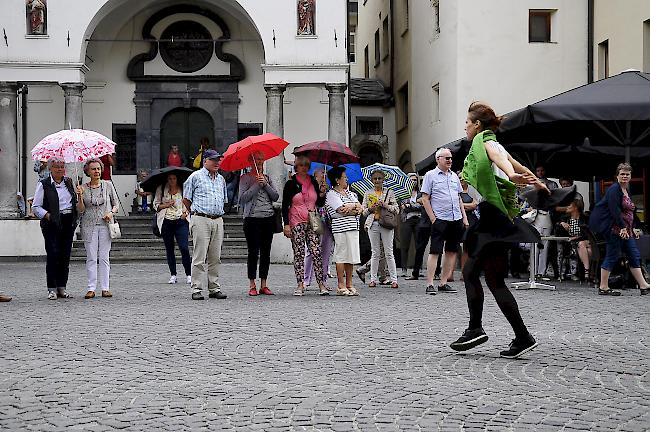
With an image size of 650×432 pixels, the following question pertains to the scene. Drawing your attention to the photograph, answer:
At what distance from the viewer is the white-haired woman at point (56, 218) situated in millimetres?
15234

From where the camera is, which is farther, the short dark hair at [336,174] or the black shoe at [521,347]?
the short dark hair at [336,174]

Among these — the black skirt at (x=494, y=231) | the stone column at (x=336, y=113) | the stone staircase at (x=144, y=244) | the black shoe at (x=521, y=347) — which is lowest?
the stone staircase at (x=144, y=244)

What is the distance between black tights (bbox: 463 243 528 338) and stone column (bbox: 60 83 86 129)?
23.1m

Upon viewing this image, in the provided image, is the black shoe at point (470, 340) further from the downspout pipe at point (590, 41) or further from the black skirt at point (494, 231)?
the downspout pipe at point (590, 41)

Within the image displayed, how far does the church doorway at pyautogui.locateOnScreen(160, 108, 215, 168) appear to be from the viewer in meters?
35.6

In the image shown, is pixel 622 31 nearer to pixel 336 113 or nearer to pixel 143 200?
pixel 336 113

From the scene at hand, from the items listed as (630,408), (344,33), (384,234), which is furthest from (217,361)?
(344,33)

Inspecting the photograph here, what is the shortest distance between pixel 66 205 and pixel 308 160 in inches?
133

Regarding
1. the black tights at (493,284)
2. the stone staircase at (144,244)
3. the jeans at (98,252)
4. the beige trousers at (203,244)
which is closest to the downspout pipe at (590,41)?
the stone staircase at (144,244)

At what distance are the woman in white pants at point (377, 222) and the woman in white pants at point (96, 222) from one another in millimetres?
4360

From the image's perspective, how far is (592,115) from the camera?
16469mm

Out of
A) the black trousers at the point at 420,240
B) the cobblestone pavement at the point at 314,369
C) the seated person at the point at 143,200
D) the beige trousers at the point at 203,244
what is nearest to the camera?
the cobblestone pavement at the point at 314,369

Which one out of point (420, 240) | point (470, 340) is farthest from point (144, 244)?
point (470, 340)

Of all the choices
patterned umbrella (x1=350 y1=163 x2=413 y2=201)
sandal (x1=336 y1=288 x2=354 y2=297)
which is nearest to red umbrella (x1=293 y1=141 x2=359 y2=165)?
patterned umbrella (x1=350 y1=163 x2=413 y2=201)
